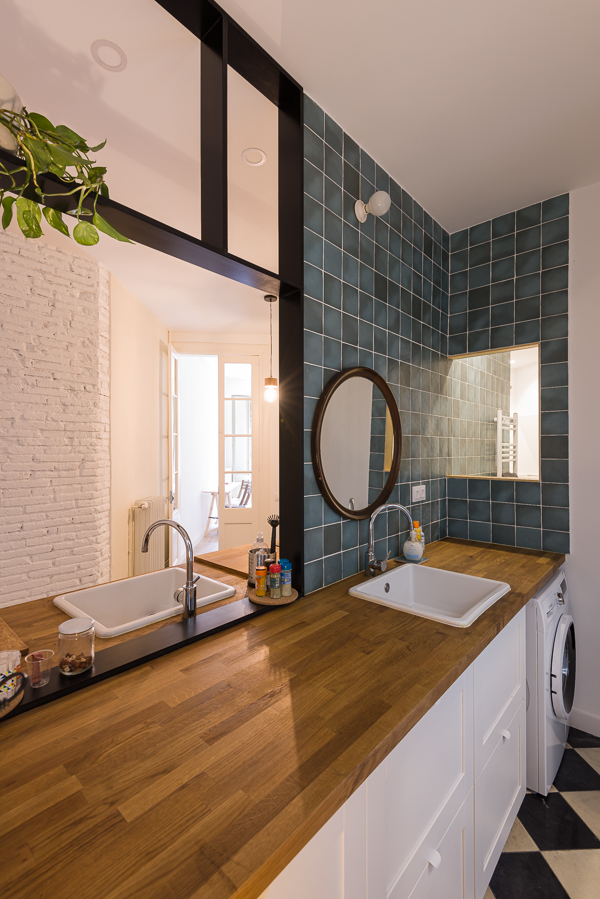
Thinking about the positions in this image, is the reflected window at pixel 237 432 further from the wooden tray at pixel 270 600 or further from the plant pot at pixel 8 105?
the plant pot at pixel 8 105

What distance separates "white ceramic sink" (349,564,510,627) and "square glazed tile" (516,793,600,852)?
0.80 metres

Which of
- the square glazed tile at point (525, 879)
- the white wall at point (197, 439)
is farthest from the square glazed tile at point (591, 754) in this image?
the white wall at point (197, 439)

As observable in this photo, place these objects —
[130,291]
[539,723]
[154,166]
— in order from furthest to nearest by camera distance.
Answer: [130,291], [154,166], [539,723]

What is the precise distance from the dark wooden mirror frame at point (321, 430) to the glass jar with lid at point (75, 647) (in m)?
0.89

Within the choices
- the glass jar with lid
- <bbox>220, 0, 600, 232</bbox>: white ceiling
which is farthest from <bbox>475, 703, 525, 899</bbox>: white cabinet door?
<bbox>220, 0, 600, 232</bbox>: white ceiling

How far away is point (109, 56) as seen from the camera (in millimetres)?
1413

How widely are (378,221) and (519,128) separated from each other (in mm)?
663

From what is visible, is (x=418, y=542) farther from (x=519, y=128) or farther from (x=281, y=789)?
(x=519, y=128)

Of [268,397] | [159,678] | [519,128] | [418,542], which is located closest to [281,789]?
[159,678]

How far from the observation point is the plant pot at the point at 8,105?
710mm

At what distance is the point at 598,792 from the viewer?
1.77m

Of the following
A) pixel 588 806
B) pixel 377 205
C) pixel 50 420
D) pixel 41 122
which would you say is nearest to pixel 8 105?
pixel 41 122

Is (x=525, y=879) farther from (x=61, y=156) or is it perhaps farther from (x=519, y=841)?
(x=61, y=156)

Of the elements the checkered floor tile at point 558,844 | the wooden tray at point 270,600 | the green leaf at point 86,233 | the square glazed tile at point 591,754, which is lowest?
the checkered floor tile at point 558,844
